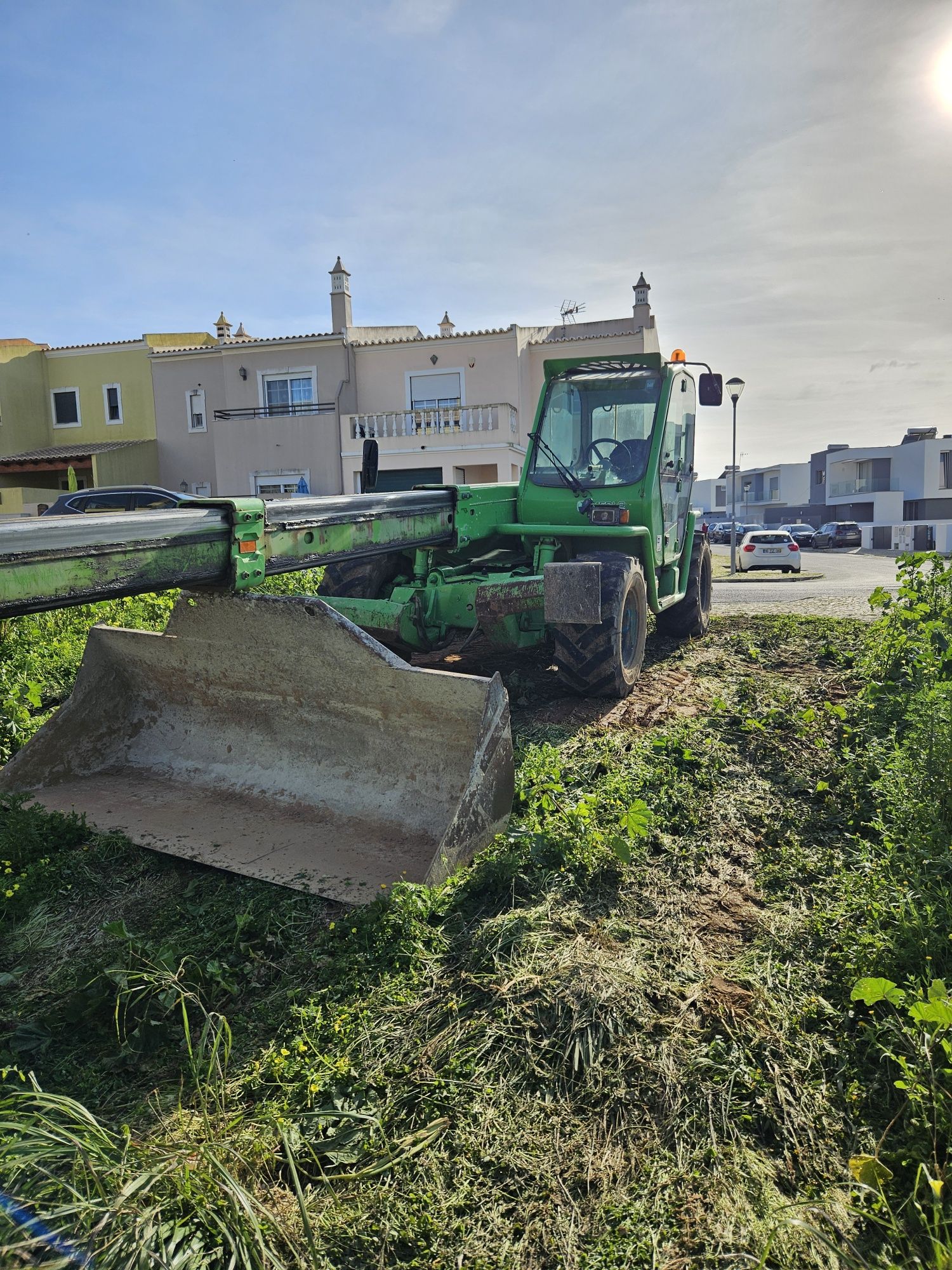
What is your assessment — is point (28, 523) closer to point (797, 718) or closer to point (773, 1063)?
point (773, 1063)

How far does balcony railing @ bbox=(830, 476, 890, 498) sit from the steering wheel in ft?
169

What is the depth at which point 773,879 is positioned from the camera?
371 centimetres

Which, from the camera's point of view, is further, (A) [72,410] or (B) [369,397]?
(A) [72,410]

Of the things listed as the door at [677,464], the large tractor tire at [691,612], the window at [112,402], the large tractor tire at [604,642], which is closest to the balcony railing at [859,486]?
the window at [112,402]

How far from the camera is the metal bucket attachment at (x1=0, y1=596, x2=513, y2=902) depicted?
370cm

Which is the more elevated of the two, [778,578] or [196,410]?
[196,410]

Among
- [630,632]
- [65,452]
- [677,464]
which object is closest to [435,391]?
[65,452]

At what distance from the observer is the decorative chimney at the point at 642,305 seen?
2369cm

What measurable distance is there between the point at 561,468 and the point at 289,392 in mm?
18310

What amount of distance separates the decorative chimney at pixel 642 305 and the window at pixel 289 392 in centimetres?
875

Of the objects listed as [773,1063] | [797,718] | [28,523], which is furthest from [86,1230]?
[797,718]

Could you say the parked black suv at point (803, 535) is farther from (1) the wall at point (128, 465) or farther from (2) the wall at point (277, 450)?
(1) the wall at point (128, 465)

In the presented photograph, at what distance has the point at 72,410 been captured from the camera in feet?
89.5

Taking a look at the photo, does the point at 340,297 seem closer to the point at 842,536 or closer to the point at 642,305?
the point at 642,305
